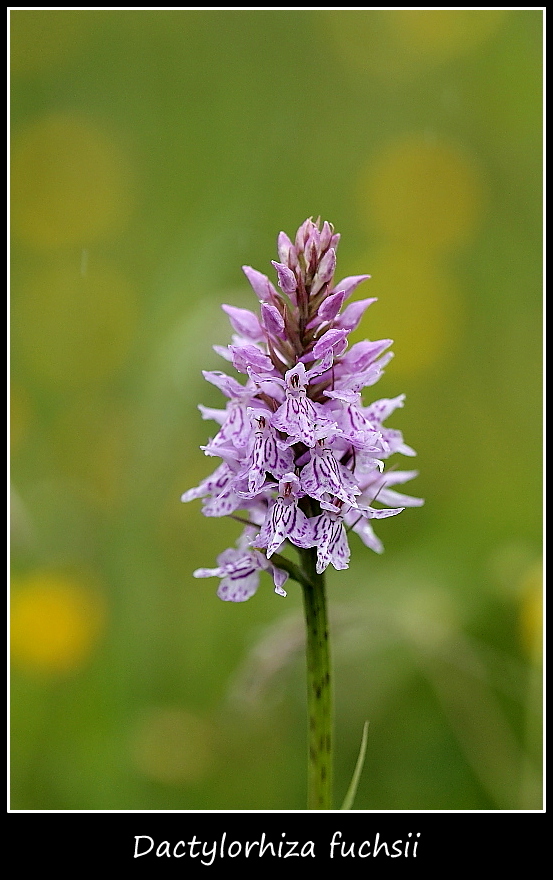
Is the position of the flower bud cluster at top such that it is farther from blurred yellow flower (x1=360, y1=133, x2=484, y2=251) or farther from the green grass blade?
blurred yellow flower (x1=360, y1=133, x2=484, y2=251)

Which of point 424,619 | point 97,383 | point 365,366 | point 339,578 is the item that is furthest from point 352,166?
point 365,366

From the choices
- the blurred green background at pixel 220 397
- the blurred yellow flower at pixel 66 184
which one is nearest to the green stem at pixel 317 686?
the blurred green background at pixel 220 397

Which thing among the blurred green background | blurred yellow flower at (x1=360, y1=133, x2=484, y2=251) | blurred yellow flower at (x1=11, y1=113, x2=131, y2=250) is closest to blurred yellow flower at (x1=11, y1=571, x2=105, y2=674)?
the blurred green background

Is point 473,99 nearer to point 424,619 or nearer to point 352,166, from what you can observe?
point 352,166

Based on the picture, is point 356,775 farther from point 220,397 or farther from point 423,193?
point 423,193

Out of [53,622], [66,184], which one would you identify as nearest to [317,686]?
[53,622]

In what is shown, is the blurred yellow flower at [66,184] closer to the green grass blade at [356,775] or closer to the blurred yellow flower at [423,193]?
the blurred yellow flower at [423,193]

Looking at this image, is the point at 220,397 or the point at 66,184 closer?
the point at 220,397
